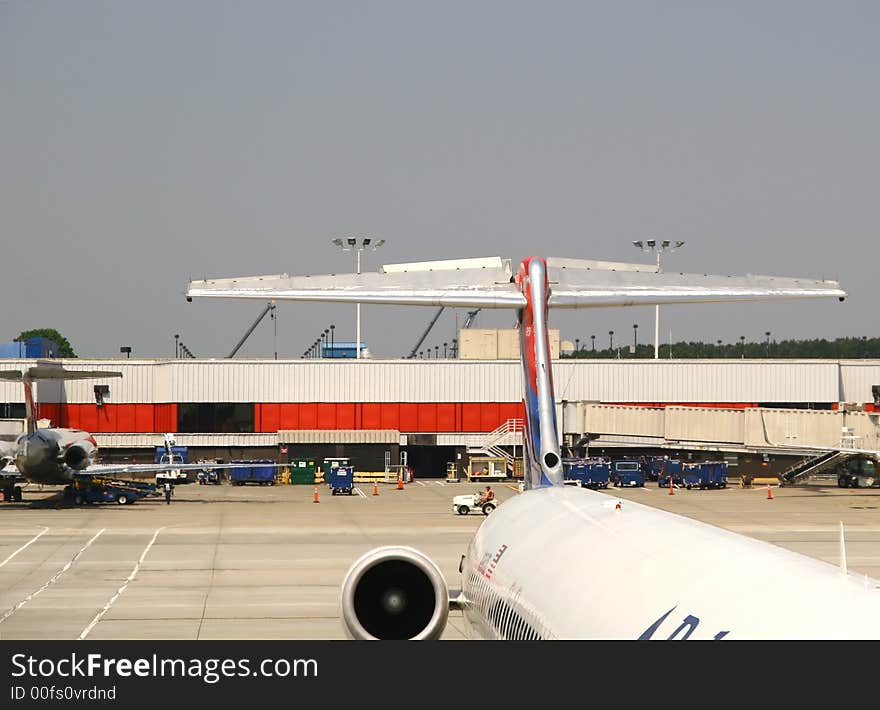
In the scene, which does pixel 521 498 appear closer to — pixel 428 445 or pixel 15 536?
pixel 15 536

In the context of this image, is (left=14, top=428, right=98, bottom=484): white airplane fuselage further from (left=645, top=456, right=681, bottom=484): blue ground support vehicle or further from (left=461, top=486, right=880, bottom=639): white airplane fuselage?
(left=461, top=486, right=880, bottom=639): white airplane fuselage

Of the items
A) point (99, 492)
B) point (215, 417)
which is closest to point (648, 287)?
point (99, 492)

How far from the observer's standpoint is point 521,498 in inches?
708

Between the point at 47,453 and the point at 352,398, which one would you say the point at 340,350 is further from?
the point at 47,453

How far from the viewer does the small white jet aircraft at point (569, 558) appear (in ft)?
27.1

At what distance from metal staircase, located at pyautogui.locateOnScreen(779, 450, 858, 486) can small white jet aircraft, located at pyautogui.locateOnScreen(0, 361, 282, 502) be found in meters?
29.9

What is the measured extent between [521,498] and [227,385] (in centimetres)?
6139

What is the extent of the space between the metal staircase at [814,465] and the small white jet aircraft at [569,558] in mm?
42489

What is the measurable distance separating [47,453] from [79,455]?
6.88 ft

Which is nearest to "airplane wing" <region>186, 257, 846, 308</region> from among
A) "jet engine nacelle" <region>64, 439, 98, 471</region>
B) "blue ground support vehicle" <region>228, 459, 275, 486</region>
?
"jet engine nacelle" <region>64, 439, 98, 471</region>

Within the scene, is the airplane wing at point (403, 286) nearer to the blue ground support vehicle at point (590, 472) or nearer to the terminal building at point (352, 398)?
the blue ground support vehicle at point (590, 472)

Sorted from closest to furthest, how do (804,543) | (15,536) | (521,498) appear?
(521,498), (804,543), (15,536)

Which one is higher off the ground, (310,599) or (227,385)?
(227,385)
